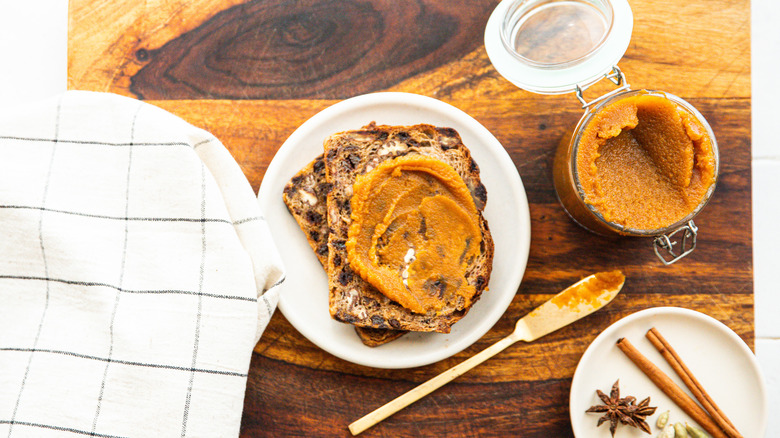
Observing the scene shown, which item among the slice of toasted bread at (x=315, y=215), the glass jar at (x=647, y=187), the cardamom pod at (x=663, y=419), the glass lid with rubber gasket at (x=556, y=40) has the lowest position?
Result: the cardamom pod at (x=663, y=419)

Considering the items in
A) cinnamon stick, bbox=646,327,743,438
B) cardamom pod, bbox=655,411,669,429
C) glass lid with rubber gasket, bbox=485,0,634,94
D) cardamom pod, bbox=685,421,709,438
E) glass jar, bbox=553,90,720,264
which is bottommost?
cardamom pod, bbox=685,421,709,438

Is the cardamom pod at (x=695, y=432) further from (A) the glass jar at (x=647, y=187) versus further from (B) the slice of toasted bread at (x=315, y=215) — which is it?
(B) the slice of toasted bread at (x=315, y=215)

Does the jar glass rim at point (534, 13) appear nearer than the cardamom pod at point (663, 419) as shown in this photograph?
Yes

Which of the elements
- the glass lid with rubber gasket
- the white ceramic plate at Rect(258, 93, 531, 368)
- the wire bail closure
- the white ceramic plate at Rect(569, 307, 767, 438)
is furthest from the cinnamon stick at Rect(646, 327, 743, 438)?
the glass lid with rubber gasket

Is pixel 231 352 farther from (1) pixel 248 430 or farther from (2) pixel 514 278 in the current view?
(2) pixel 514 278

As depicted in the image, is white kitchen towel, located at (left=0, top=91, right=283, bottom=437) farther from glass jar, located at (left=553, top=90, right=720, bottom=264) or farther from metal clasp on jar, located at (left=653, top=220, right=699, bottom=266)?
metal clasp on jar, located at (left=653, top=220, right=699, bottom=266)

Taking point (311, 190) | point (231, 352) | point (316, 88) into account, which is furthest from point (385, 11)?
point (231, 352)

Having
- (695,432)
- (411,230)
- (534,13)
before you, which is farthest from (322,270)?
(695,432)

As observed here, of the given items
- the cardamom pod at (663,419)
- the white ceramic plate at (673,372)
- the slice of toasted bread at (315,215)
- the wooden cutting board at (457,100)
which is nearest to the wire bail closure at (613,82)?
the wooden cutting board at (457,100)
